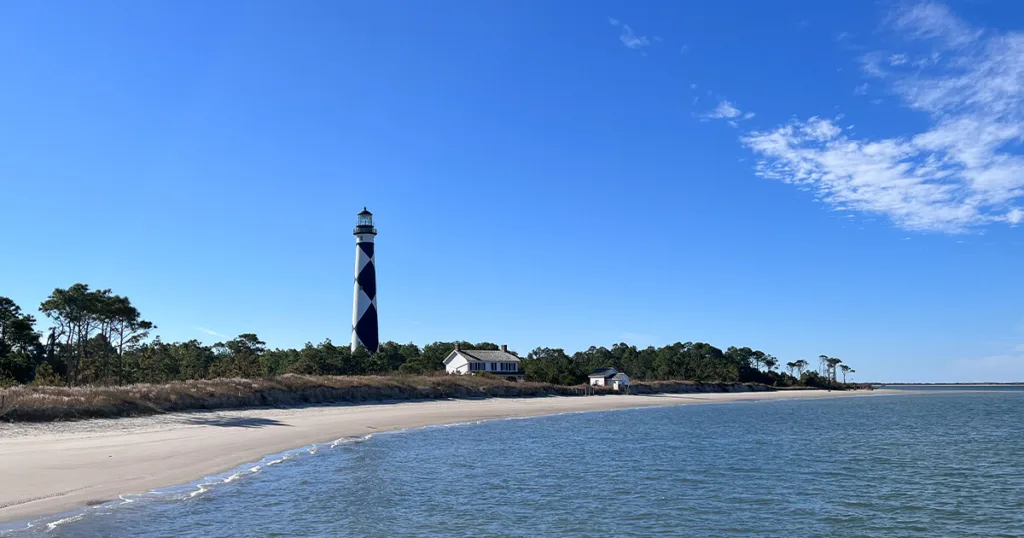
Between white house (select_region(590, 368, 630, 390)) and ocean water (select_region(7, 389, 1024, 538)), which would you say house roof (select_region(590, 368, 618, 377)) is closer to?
white house (select_region(590, 368, 630, 390))

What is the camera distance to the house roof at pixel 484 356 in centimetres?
8162

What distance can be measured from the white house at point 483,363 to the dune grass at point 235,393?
11402 millimetres

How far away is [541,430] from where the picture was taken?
1476 inches

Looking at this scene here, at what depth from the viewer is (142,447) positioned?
70.7 ft

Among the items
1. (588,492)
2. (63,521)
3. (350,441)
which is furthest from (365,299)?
(63,521)

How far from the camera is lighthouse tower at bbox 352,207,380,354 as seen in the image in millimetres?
70750

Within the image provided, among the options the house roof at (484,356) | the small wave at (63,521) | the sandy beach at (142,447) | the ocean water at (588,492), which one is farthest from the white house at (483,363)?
the small wave at (63,521)

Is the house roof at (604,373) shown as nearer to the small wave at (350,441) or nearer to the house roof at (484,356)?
the house roof at (484,356)

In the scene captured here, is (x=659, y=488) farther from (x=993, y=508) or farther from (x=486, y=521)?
(x=993, y=508)

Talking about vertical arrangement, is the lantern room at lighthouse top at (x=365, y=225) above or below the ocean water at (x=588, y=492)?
above

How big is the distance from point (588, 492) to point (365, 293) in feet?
181

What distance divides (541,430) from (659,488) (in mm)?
18438

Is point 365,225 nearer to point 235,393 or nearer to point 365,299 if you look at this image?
point 365,299

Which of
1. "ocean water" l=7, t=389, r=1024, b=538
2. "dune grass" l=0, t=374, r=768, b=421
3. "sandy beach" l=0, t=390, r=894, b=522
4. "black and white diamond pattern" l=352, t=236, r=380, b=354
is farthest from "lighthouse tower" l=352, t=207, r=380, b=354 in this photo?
"ocean water" l=7, t=389, r=1024, b=538
